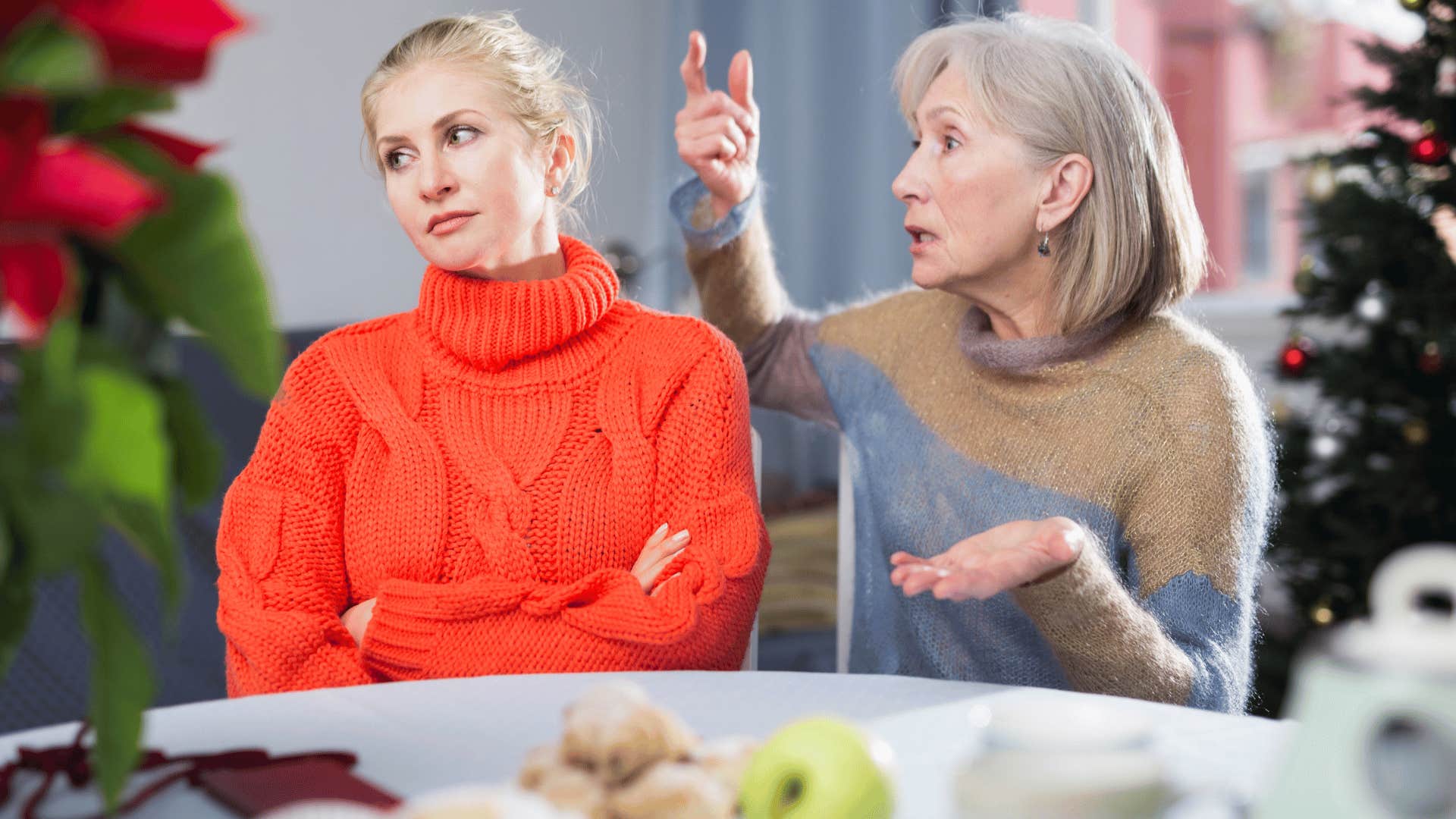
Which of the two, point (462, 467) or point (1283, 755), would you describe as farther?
point (462, 467)

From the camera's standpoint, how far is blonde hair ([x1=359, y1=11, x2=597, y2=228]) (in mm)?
Result: 1250

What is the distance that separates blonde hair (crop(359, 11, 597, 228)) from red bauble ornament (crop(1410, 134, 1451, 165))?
1.60 m

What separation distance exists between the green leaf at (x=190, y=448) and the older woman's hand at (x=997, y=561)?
0.50 m

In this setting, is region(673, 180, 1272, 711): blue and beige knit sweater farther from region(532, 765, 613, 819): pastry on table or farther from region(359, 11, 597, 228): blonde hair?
region(532, 765, 613, 819): pastry on table

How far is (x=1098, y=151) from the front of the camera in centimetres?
136

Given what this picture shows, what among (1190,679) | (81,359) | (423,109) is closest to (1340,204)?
(1190,679)

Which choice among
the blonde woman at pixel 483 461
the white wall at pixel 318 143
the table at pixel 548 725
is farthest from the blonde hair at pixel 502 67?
the white wall at pixel 318 143

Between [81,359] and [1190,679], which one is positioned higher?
[81,359]

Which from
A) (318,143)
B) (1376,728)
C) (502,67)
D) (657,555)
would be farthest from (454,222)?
(318,143)

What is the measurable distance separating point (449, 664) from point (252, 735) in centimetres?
31

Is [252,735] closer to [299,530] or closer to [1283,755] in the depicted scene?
[299,530]

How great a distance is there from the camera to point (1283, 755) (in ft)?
1.62

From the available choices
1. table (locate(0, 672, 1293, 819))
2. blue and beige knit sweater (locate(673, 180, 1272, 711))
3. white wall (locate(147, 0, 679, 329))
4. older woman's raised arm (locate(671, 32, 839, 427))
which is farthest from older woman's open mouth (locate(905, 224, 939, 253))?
white wall (locate(147, 0, 679, 329))

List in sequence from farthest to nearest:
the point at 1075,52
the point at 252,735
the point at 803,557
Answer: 1. the point at 803,557
2. the point at 1075,52
3. the point at 252,735
